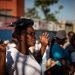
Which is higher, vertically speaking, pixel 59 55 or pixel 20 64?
pixel 20 64

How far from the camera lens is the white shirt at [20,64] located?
139 inches

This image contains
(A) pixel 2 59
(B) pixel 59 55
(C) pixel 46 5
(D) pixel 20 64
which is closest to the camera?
(A) pixel 2 59

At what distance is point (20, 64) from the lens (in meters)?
3.59

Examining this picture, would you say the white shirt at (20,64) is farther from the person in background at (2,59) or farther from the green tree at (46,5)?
the green tree at (46,5)

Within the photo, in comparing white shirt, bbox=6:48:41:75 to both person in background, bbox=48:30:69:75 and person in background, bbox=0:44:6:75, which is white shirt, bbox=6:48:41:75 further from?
person in background, bbox=48:30:69:75

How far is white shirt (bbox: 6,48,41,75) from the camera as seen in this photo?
11.6 feet

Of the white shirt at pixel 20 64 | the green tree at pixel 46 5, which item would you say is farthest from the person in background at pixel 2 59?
the green tree at pixel 46 5

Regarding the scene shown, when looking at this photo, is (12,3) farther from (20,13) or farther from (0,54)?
(0,54)

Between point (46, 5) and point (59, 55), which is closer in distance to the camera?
point (59, 55)

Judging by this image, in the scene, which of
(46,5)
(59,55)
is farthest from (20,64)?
(46,5)

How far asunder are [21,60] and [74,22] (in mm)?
27484

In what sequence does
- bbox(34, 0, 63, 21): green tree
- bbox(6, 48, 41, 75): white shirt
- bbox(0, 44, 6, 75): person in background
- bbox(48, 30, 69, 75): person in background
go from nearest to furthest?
bbox(0, 44, 6, 75): person in background
bbox(6, 48, 41, 75): white shirt
bbox(48, 30, 69, 75): person in background
bbox(34, 0, 63, 21): green tree

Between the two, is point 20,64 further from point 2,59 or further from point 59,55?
point 59,55

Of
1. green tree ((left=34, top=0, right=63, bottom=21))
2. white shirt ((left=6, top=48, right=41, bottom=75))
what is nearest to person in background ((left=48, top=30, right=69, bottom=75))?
white shirt ((left=6, top=48, right=41, bottom=75))
